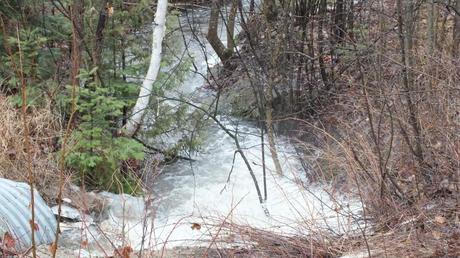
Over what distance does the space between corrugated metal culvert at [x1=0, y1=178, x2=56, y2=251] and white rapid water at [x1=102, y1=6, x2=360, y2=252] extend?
75 cm

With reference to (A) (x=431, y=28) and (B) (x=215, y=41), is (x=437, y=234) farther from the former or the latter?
(B) (x=215, y=41)

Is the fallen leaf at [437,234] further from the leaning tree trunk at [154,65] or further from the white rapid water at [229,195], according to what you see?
the leaning tree trunk at [154,65]

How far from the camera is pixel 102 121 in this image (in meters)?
6.94

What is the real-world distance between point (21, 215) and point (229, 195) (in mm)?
2879

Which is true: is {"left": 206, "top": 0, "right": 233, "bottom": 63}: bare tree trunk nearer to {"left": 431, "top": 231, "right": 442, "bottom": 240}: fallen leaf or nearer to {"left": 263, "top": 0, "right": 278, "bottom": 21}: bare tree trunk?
{"left": 263, "top": 0, "right": 278, "bottom": 21}: bare tree trunk

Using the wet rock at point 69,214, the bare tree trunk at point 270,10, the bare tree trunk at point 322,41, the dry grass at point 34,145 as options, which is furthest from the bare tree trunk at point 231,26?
the wet rock at point 69,214

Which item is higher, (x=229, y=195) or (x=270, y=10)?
(x=270, y=10)

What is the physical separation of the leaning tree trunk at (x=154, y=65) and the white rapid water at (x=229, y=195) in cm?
89

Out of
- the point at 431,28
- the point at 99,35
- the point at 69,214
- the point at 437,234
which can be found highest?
the point at 431,28

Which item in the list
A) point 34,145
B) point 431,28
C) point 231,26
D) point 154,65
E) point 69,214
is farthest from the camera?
point 231,26

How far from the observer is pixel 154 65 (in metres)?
7.56

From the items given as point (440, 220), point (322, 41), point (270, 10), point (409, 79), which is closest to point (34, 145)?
point (409, 79)

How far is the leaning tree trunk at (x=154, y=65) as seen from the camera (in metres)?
7.50

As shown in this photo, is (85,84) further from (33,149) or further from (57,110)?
(33,149)
